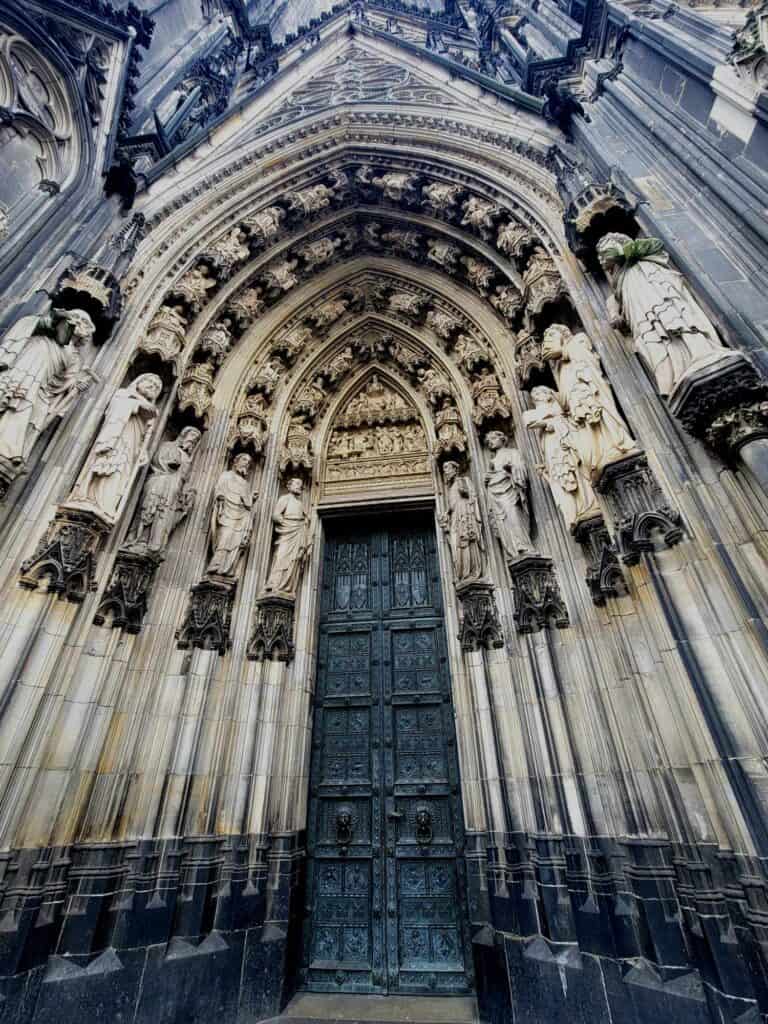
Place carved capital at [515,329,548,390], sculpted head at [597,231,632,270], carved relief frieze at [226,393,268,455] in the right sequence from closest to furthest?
sculpted head at [597,231,632,270]
carved capital at [515,329,548,390]
carved relief frieze at [226,393,268,455]

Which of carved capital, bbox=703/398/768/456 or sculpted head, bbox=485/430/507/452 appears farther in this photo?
sculpted head, bbox=485/430/507/452

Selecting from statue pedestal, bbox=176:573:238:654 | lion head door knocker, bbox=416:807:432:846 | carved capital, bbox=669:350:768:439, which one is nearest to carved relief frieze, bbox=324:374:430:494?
statue pedestal, bbox=176:573:238:654

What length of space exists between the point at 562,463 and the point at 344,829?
3.65 m

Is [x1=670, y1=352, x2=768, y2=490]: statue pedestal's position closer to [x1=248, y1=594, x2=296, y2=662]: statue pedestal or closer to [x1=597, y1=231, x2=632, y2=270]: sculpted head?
[x1=597, y1=231, x2=632, y2=270]: sculpted head

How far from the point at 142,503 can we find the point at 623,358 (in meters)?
4.20

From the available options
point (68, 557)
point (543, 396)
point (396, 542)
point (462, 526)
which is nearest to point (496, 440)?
point (543, 396)

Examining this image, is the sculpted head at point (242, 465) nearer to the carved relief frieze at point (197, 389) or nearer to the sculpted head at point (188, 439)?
the sculpted head at point (188, 439)

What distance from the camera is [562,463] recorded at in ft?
12.6

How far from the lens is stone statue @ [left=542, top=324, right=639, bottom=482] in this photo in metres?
3.37

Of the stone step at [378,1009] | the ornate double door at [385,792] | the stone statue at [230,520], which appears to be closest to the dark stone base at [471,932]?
the stone step at [378,1009]

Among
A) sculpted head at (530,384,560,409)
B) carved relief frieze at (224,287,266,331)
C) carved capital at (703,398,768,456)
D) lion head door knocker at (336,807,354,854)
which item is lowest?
lion head door knocker at (336,807,354,854)

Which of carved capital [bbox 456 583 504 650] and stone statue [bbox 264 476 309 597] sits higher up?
stone statue [bbox 264 476 309 597]

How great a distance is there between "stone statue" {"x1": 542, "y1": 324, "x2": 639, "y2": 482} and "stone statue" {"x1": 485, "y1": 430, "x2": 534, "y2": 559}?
768mm

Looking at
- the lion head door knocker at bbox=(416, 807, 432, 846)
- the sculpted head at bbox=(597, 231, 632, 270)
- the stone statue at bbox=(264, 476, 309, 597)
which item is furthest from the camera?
the stone statue at bbox=(264, 476, 309, 597)
